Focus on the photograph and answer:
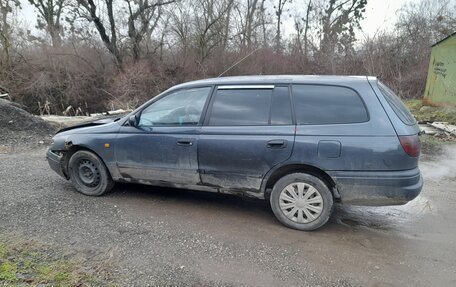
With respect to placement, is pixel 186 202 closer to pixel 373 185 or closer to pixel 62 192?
pixel 62 192

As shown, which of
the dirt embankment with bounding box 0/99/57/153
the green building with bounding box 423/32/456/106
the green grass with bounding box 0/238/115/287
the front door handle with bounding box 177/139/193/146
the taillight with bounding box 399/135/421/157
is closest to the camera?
the green grass with bounding box 0/238/115/287

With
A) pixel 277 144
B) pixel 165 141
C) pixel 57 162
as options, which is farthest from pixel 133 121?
pixel 277 144

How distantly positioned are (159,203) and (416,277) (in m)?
3.09

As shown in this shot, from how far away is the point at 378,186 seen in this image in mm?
3506

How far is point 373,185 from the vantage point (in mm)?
3520

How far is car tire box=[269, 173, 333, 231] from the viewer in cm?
370

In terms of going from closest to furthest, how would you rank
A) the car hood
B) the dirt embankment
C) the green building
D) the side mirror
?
the side mirror
the car hood
the dirt embankment
the green building

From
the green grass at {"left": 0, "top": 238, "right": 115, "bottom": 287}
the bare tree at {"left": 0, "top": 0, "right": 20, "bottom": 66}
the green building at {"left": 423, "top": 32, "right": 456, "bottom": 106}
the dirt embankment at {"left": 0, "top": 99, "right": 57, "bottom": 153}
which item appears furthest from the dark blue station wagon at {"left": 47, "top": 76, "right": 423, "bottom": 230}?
the bare tree at {"left": 0, "top": 0, "right": 20, "bottom": 66}

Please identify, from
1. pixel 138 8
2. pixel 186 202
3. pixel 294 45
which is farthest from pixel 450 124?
pixel 138 8

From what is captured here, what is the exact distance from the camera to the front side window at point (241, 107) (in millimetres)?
3865

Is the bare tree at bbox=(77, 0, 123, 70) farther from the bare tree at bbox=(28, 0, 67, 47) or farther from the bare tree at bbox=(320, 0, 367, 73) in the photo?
the bare tree at bbox=(320, 0, 367, 73)

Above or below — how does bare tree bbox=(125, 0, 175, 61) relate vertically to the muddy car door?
above

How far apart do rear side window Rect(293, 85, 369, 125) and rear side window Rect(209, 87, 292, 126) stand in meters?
0.14

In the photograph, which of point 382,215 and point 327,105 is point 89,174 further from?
point 382,215
